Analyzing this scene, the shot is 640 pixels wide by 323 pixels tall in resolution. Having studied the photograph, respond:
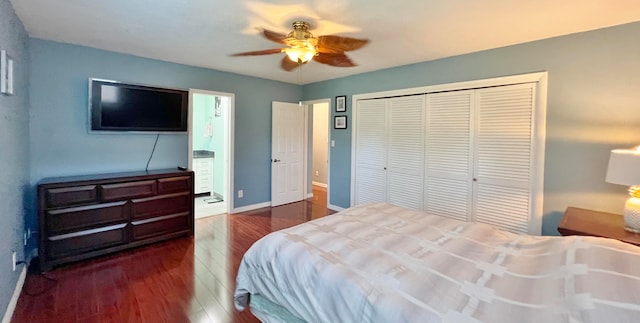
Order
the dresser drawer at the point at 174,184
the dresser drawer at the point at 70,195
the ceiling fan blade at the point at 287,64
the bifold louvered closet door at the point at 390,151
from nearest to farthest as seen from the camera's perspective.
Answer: the dresser drawer at the point at 70,195
the dresser drawer at the point at 174,184
the ceiling fan blade at the point at 287,64
the bifold louvered closet door at the point at 390,151

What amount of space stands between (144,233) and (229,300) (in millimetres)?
1647

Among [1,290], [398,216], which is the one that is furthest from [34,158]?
[398,216]

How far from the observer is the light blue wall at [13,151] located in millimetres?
1940

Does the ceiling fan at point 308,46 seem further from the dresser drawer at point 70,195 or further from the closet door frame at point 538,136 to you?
the dresser drawer at point 70,195

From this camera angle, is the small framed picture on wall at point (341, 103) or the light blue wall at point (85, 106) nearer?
the light blue wall at point (85, 106)

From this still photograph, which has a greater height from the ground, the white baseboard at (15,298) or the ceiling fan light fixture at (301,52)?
the ceiling fan light fixture at (301,52)

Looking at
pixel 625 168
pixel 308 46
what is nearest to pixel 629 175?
pixel 625 168

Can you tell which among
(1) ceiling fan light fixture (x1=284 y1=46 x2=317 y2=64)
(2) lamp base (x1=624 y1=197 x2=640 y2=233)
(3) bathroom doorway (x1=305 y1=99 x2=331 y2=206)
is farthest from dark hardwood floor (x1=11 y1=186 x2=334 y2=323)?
(3) bathroom doorway (x1=305 y1=99 x2=331 y2=206)

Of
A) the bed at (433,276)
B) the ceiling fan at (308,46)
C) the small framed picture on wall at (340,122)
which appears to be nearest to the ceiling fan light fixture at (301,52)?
the ceiling fan at (308,46)

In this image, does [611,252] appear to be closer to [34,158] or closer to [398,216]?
[398,216]

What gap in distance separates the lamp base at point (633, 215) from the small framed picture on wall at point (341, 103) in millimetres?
3446

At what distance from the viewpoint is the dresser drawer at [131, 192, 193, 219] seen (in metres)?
3.23

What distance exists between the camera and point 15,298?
2.20 m

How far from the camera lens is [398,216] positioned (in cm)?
230
